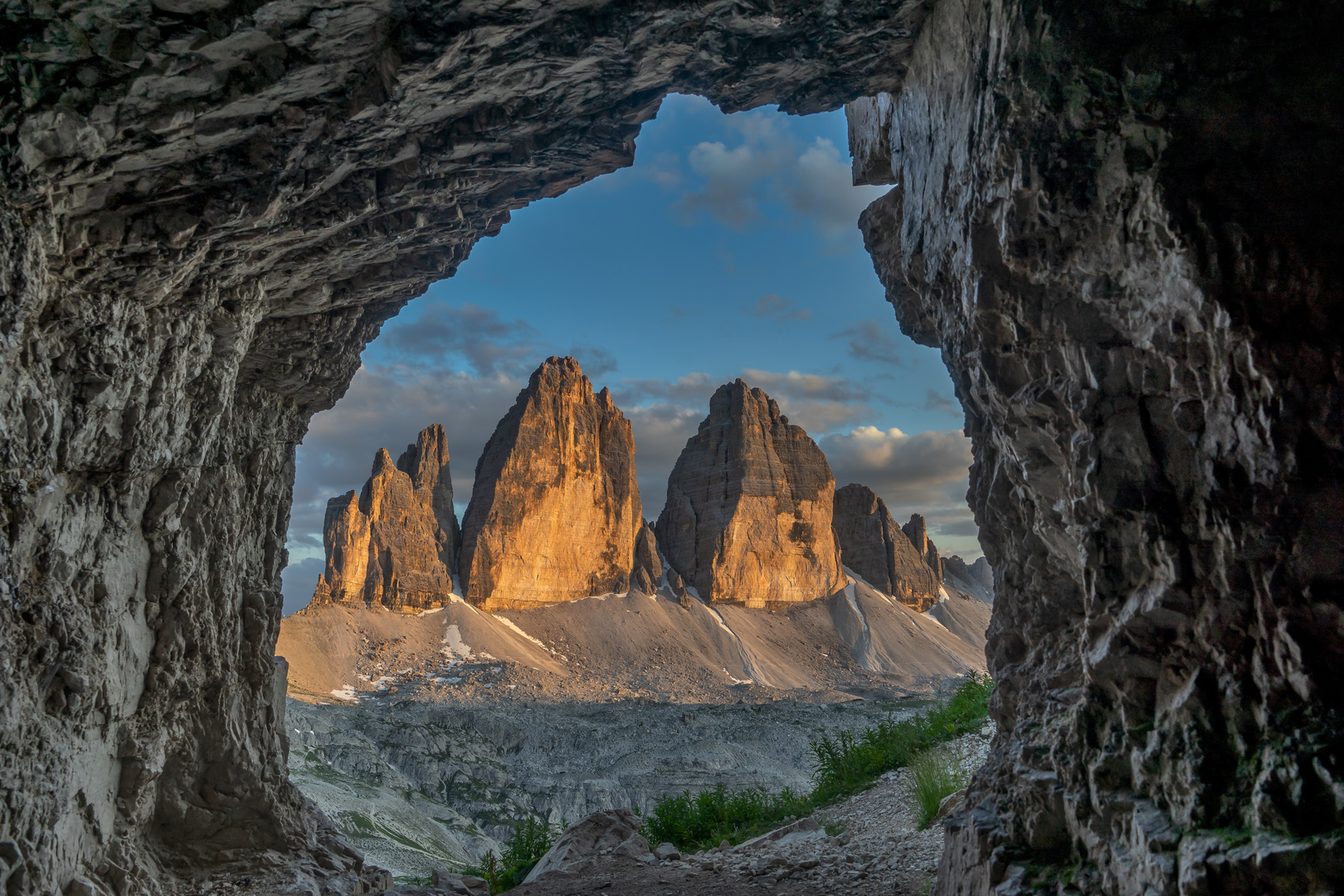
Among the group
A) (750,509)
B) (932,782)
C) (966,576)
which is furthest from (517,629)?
(966,576)

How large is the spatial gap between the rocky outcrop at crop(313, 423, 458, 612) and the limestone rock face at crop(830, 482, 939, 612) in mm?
46634

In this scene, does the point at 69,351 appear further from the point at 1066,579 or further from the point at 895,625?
the point at 895,625

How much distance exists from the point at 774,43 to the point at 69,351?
5387 millimetres

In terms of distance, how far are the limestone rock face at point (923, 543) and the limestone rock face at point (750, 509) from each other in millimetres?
16023

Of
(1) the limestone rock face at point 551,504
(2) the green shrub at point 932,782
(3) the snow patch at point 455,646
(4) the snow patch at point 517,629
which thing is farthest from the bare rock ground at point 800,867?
(1) the limestone rock face at point 551,504

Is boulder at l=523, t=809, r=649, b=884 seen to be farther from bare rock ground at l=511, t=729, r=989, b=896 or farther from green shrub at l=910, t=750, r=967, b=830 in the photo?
green shrub at l=910, t=750, r=967, b=830

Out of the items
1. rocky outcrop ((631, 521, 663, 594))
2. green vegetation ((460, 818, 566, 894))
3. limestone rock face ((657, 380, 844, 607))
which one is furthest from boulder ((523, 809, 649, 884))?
limestone rock face ((657, 380, 844, 607))

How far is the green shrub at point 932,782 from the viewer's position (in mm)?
7910

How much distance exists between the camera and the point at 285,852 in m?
7.62

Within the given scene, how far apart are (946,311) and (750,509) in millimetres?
67935

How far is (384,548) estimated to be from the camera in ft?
189

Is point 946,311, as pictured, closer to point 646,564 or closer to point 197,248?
point 197,248

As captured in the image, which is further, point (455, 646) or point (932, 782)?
point (455, 646)

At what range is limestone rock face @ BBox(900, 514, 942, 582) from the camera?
291 feet
